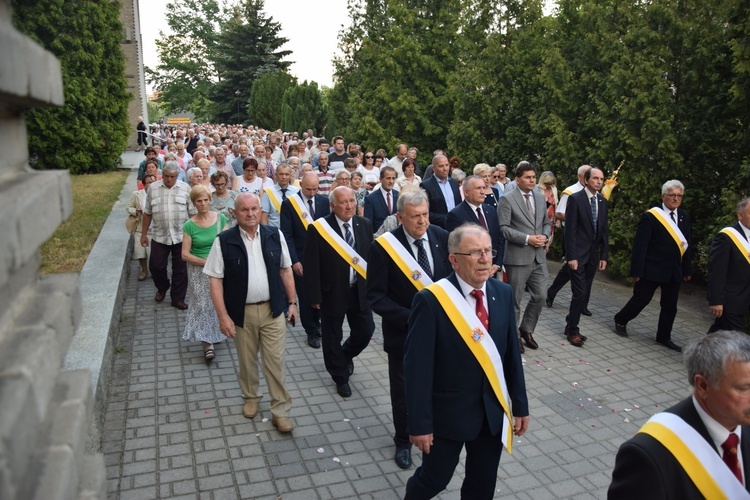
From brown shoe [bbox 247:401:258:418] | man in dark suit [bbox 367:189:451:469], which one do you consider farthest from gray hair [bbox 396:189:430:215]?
brown shoe [bbox 247:401:258:418]

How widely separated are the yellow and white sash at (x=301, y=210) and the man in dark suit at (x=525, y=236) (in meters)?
2.32

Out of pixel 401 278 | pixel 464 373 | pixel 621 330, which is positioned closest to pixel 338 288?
pixel 401 278

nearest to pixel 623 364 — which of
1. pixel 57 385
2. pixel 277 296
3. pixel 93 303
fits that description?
pixel 277 296

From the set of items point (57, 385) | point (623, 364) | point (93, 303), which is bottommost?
point (623, 364)

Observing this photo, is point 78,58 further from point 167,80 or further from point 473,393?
point 167,80

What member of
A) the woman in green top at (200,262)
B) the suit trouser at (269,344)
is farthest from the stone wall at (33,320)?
the woman in green top at (200,262)

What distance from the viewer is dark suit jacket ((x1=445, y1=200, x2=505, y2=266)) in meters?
7.49

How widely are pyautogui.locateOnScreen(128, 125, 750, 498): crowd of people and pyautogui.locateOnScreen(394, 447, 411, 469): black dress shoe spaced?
0.04ft

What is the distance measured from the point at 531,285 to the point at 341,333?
2.67 m

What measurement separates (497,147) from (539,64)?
2036mm

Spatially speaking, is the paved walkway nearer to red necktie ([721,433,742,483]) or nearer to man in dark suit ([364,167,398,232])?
man in dark suit ([364,167,398,232])

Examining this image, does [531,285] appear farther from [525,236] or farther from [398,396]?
[398,396]

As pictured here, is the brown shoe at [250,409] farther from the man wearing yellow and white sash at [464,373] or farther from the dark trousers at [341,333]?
the man wearing yellow and white sash at [464,373]

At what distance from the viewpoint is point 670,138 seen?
34.1 feet
